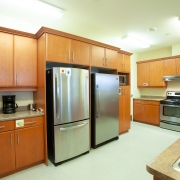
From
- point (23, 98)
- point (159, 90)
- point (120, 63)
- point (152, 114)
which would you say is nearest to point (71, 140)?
point (23, 98)

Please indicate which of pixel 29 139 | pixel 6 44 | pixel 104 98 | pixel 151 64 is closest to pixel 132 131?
pixel 104 98

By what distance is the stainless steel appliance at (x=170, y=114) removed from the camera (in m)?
4.05

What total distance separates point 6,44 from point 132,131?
3907 mm

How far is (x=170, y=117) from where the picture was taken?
4168 millimetres

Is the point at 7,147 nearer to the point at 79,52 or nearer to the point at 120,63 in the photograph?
the point at 79,52

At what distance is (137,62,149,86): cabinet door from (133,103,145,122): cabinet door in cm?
90

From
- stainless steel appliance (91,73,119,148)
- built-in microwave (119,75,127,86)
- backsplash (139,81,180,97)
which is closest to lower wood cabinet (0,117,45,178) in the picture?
stainless steel appliance (91,73,119,148)

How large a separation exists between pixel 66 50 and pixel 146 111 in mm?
3732

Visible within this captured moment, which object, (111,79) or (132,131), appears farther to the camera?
(132,131)

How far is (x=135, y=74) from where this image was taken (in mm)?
5453

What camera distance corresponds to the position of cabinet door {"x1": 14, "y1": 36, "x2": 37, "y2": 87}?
2416 millimetres

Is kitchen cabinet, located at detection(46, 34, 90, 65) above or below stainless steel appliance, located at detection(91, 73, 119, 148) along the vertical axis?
above

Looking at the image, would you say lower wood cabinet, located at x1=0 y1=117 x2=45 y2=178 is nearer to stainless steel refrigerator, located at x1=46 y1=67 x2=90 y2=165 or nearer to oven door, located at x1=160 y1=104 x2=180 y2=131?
stainless steel refrigerator, located at x1=46 y1=67 x2=90 y2=165

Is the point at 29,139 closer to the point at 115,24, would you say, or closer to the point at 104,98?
the point at 104,98
